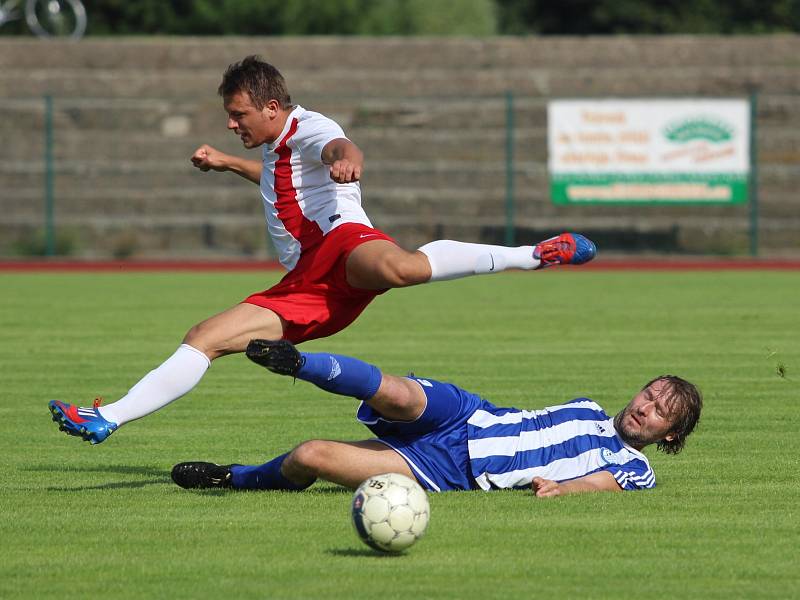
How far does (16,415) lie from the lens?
31.9 feet

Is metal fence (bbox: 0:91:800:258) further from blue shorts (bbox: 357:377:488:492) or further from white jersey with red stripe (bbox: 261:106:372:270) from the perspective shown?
blue shorts (bbox: 357:377:488:492)

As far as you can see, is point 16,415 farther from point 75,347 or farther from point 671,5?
point 671,5

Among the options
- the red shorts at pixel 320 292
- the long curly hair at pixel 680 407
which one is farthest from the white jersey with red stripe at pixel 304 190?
the long curly hair at pixel 680 407

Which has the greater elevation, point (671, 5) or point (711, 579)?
point (671, 5)

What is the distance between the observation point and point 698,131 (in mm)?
26438

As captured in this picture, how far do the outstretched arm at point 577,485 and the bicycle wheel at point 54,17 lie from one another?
30.8 m

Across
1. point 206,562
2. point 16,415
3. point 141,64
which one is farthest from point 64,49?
point 206,562

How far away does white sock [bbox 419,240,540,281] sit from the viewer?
7246 mm

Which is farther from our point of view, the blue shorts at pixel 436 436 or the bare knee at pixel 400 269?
the bare knee at pixel 400 269

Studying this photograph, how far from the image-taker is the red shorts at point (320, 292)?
24.1 feet

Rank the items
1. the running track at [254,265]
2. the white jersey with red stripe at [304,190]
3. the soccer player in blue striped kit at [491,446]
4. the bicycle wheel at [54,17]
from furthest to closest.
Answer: the bicycle wheel at [54,17] → the running track at [254,265] → the white jersey with red stripe at [304,190] → the soccer player in blue striped kit at [491,446]

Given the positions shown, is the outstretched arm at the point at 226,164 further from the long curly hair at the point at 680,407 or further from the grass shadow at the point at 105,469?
the long curly hair at the point at 680,407

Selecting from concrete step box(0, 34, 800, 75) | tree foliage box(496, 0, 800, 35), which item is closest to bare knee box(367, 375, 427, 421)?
concrete step box(0, 34, 800, 75)

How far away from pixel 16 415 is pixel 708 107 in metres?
18.9
